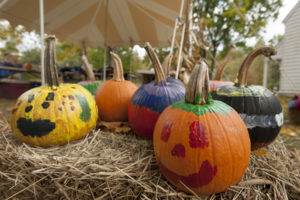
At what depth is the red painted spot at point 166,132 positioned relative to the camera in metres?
0.81

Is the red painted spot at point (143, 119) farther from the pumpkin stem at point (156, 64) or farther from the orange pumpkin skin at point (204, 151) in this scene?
the orange pumpkin skin at point (204, 151)

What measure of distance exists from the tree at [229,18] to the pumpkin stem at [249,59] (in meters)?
7.05

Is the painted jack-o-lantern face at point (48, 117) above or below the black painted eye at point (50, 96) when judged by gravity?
below

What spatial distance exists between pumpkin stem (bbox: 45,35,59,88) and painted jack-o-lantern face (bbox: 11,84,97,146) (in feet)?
0.22

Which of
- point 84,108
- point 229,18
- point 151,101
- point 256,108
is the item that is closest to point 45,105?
point 84,108

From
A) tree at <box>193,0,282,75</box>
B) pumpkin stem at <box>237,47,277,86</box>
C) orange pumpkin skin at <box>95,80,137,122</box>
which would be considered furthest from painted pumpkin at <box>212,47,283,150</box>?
tree at <box>193,0,282,75</box>

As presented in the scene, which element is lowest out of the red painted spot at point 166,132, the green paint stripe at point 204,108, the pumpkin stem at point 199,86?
the red painted spot at point 166,132

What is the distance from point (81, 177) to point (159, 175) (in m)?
0.41

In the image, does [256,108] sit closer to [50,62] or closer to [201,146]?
[201,146]

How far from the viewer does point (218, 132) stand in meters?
0.76

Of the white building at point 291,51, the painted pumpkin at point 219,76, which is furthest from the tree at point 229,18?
the painted pumpkin at point 219,76

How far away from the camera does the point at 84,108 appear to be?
1273 millimetres

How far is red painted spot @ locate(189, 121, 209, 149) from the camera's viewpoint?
749mm

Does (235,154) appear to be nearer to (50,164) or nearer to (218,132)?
(218,132)
